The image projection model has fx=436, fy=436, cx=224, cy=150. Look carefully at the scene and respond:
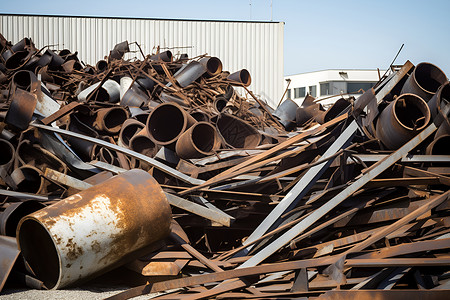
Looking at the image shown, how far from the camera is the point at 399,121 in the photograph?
352cm

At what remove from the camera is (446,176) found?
3445 millimetres

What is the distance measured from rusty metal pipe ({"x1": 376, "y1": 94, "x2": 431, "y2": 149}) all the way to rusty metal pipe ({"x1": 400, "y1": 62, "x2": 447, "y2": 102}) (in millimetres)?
243

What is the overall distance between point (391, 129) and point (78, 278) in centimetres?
262

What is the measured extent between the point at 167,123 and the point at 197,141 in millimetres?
528

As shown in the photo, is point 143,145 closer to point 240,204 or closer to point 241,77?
point 240,204

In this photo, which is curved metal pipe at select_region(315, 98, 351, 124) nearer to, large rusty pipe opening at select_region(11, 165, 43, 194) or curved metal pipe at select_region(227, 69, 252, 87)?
curved metal pipe at select_region(227, 69, 252, 87)

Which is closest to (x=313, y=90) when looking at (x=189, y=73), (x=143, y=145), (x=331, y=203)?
(x=189, y=73)

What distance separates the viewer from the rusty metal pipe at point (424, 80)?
4102 mm

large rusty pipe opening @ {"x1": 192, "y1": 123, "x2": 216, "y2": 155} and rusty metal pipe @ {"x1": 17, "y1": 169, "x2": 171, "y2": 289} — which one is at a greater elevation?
large rusty pipe opening @ {"x1": 192, "y1": 123, "x2": 216, "y2": 155}

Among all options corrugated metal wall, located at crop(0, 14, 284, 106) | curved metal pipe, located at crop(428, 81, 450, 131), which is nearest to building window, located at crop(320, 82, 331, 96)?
corrugated metal wall, located at crop(0, 14, 284, 106)

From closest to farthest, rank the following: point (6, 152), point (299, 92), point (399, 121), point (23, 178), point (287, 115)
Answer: point (399, 121) → point (23, 178) → point (6, 152) → point (287, 115) → point (299, 92)

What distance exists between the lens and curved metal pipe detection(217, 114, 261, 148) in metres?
5.02

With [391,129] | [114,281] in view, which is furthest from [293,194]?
[114,281]

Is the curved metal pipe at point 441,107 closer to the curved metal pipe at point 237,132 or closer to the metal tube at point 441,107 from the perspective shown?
the metal tube at point 441,107
